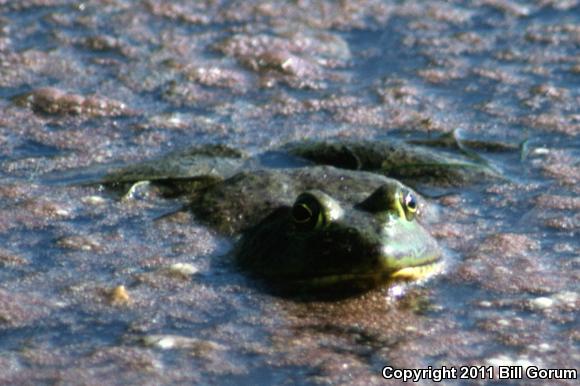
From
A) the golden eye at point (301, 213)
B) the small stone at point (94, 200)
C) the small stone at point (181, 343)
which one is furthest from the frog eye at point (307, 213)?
the small stone at point (94, 200)

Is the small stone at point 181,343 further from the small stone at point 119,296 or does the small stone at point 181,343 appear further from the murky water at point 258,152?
the small stone at point 119,296

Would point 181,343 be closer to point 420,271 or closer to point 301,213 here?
point 301,213

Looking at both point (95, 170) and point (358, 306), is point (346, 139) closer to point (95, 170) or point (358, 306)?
point (95, 170)

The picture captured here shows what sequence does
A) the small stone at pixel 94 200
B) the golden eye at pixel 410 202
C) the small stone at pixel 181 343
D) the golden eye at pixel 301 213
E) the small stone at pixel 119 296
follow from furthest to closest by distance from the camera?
the small stone at pixel 94 200, the golden eye at pixel 410 202, the golden eye at pixel 301 213, the small stone at pixel 119 296, the small stone at pixel 181 343

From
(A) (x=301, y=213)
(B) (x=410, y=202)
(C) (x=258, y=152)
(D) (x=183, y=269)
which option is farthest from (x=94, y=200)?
(B) (x=410, y=202)

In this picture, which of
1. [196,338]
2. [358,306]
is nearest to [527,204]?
[358,306]

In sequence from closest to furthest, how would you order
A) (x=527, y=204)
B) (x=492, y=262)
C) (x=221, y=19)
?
(x=492, y=262)
(x=527, y=204)
(x=221, y=19)

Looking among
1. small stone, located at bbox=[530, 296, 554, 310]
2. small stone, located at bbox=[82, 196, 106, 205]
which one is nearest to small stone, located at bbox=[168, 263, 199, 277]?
small stone, located at bbox=[82, 196, 106, 205]

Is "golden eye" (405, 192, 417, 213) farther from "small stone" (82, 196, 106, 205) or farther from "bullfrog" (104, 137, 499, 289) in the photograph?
"small stone" (82, 196, 106, 205)
